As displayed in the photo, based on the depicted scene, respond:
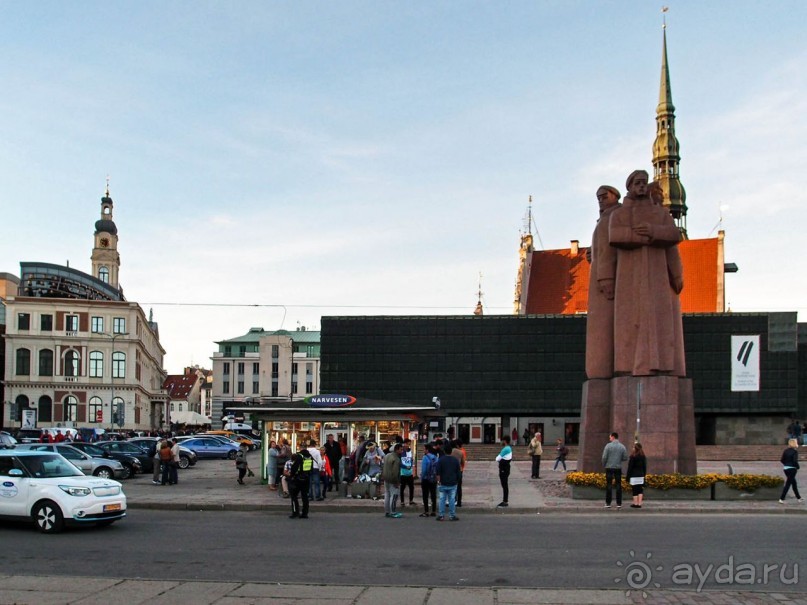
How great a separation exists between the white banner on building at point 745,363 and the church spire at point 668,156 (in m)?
43.9

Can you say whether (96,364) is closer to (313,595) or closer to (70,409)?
(70,409)

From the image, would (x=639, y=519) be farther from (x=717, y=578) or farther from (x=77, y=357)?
(x=77, y=357)

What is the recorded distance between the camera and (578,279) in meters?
99.8

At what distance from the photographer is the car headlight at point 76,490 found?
17203 mm

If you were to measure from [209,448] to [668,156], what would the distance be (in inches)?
3475

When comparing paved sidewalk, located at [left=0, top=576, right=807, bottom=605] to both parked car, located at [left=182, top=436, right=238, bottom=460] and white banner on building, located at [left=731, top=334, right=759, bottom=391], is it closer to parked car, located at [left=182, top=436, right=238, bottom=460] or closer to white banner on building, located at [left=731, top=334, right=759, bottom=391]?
parked car, located at [left=182, top=436, right=238, bottom=460]

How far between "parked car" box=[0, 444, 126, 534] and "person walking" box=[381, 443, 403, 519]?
235 inches

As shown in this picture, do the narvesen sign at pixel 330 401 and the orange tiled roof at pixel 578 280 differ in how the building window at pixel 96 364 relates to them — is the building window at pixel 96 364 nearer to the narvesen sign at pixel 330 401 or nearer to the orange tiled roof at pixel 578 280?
the orange tiled roof at pixel 578 280

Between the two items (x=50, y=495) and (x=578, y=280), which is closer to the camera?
(x=50, y=495)

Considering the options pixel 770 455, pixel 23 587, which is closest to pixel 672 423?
pixel 23 587

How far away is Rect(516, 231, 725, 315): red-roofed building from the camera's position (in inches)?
3688

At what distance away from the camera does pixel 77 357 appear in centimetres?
9406

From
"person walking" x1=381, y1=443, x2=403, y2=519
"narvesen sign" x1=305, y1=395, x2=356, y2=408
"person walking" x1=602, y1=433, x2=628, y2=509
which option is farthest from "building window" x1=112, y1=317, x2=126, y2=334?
"person walking" x1=602, y1=433, x2=628, y2=509

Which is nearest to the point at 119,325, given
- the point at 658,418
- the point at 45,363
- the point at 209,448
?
the point at 45,363
